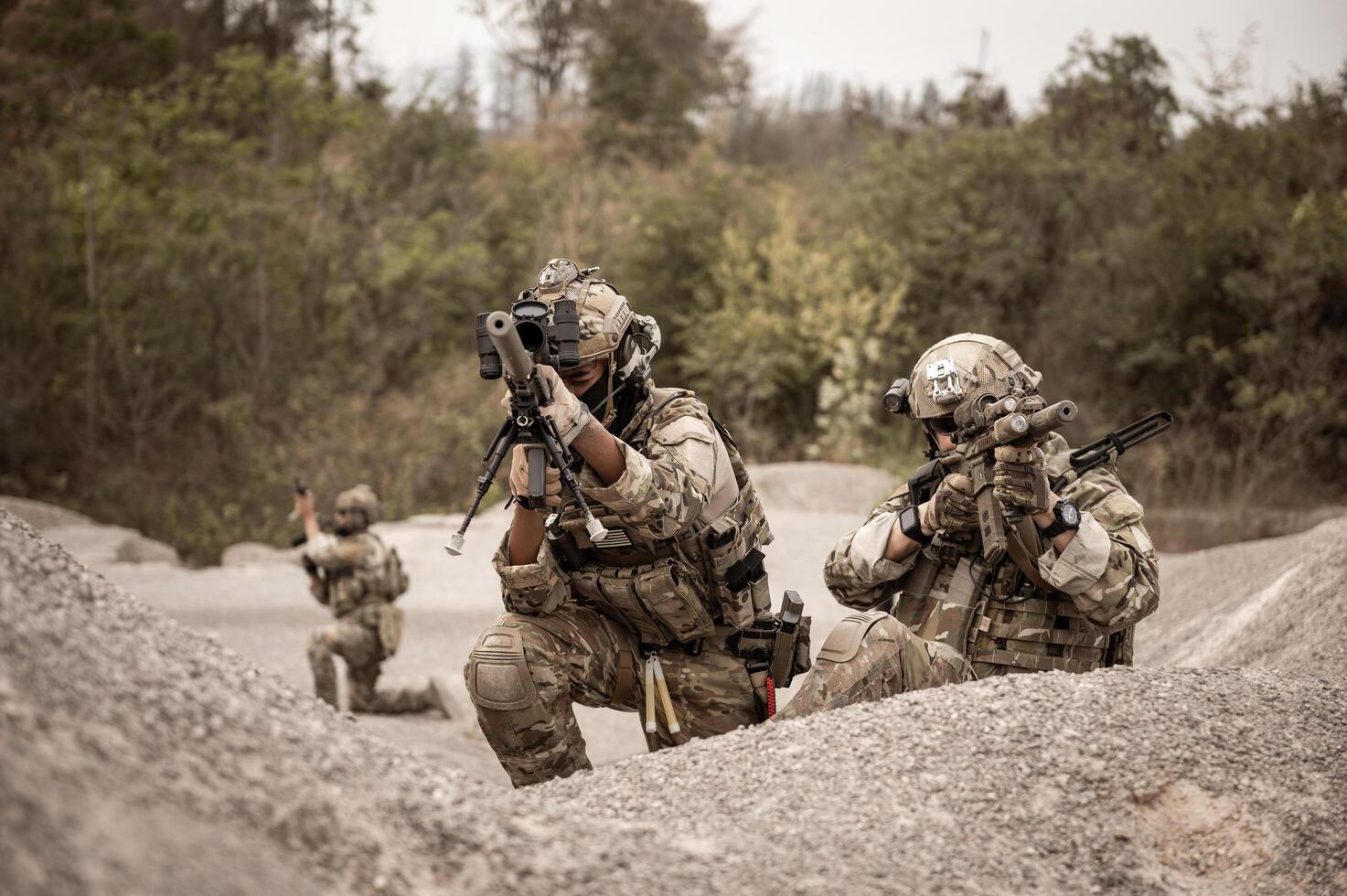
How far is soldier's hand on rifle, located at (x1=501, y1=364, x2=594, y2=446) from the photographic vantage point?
3453 millimetres

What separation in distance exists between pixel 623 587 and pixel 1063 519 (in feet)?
4.55

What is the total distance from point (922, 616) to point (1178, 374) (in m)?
12.1

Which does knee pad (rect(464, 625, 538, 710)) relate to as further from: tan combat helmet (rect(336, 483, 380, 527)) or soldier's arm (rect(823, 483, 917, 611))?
tan combat helmet (rect(336, 483, 380, 527))

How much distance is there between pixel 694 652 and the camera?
14.1ft

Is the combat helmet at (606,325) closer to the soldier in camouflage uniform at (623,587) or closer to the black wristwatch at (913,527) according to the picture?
the soldier in camouflage uniform at (623,587)

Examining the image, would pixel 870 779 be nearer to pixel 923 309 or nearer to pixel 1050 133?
pixel 923 309

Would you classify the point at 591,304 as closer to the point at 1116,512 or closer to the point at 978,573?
the point at 978,573

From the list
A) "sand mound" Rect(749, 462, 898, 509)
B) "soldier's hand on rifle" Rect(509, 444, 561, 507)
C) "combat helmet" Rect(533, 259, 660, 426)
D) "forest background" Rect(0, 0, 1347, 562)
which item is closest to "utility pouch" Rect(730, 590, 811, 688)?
"combat helmet" Rect(533, 259, 660, 426)

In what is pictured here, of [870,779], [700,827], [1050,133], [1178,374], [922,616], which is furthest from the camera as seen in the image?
[1050,133]

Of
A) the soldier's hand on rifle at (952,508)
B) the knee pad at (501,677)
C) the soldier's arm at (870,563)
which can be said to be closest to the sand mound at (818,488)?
the soldier's arm at (870,563)

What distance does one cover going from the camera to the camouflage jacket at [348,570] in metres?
7.47

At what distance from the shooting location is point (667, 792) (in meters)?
2.98

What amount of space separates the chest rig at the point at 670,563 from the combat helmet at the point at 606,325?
0.47 feet

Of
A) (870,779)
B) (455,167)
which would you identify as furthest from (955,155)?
(870,779)
